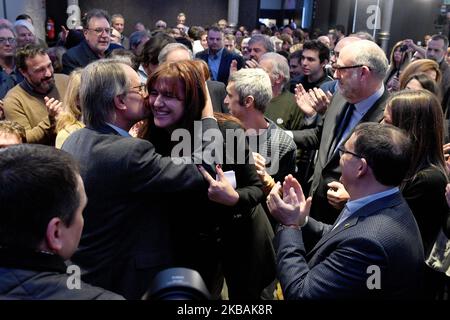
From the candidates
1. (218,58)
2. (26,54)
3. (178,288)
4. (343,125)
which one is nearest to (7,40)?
(26,54)

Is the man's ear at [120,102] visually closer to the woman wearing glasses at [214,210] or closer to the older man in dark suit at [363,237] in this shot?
the woman wearing glasses at [214,210]

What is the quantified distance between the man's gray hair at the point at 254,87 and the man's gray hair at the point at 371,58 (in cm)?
58

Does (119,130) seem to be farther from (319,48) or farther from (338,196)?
(319,48)

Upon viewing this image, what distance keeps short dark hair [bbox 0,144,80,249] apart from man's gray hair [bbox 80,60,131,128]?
0.61 metres

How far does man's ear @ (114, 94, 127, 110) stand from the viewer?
1699 millimetres

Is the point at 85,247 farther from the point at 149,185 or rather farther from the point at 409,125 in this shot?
the point at 409,125

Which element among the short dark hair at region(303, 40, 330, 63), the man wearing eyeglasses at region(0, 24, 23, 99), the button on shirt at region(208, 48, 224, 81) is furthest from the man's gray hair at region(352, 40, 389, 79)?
the button on shirt at region(208, 48, 224, 81)

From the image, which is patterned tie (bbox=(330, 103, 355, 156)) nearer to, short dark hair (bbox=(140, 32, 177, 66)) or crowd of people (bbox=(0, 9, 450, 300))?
crowd of people (bbox=(0, 9, 450, 300))

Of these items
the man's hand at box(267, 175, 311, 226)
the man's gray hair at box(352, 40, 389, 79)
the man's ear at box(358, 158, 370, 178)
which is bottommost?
the man's hand at box(267, 175, 311, 226)

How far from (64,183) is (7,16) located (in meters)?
9.10

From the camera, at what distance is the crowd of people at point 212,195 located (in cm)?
105

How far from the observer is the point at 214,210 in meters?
1.91
